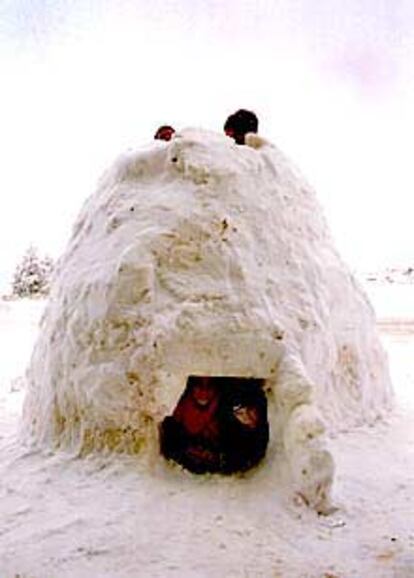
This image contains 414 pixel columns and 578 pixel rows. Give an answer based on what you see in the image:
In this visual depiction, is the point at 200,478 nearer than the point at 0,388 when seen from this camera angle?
Yes

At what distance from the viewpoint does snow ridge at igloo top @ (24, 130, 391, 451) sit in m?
4.27

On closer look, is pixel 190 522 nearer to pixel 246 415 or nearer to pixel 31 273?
pixel 246 415

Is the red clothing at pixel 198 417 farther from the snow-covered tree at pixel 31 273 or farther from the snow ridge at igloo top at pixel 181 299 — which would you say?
the snow-covered tree at pixel 31 273

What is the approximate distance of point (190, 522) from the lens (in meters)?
3.70

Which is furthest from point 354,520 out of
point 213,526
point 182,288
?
point 182,288

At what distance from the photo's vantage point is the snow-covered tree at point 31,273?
72.9 feet

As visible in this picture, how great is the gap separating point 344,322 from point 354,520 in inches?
83.6

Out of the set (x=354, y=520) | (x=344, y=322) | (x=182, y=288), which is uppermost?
(x=182, y=288)

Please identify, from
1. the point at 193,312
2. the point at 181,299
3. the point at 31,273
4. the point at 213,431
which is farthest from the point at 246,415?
the point at 31,273

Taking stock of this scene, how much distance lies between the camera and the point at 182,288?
174 inches

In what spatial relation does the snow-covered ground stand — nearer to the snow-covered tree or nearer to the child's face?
the child's face

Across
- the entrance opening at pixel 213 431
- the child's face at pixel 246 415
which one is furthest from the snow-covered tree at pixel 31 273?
the child's face at pixel 246 415

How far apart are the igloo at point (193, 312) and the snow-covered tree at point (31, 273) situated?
1724 cm

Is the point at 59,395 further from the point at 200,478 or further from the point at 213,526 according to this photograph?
the point at 213,526
